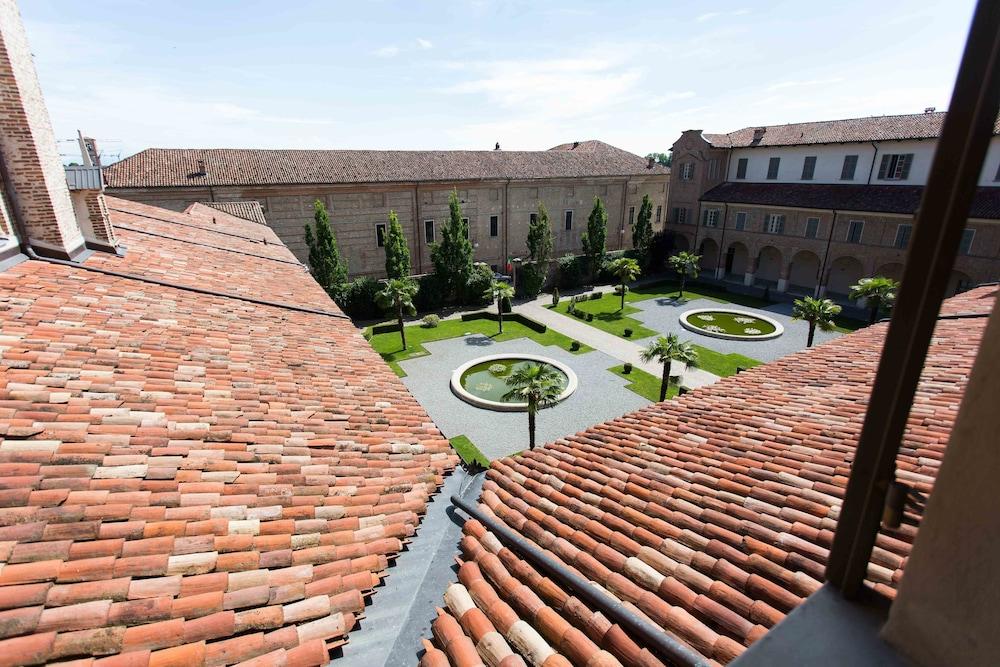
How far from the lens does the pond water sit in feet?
73.8

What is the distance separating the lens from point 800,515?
170 inches

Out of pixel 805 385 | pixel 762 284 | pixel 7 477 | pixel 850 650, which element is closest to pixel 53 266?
pixel 7 477

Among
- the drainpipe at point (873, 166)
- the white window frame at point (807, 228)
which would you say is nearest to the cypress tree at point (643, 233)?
the white window frame at point (807, 228)

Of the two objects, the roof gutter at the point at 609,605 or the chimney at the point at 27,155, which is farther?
the chimney at the point at 27,155

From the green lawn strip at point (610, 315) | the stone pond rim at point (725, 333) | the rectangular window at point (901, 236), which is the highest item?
the rectangular window at point (901, 236)

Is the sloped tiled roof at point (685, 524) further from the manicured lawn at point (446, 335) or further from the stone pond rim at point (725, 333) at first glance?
the stone pond rim at point (725, 333)

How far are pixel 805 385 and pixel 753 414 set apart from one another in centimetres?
201

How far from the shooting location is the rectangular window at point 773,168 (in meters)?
38.9

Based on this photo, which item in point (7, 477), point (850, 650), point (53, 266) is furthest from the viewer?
point (53, 266)

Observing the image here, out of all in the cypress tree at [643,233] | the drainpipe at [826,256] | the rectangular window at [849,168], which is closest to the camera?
the drainpipe at [826,256]

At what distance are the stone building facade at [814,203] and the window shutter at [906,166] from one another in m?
0.06

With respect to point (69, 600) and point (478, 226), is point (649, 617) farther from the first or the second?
point (478, 226)

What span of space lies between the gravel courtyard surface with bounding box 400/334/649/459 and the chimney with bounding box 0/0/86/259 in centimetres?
1309

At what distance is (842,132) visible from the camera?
35.5 meters
